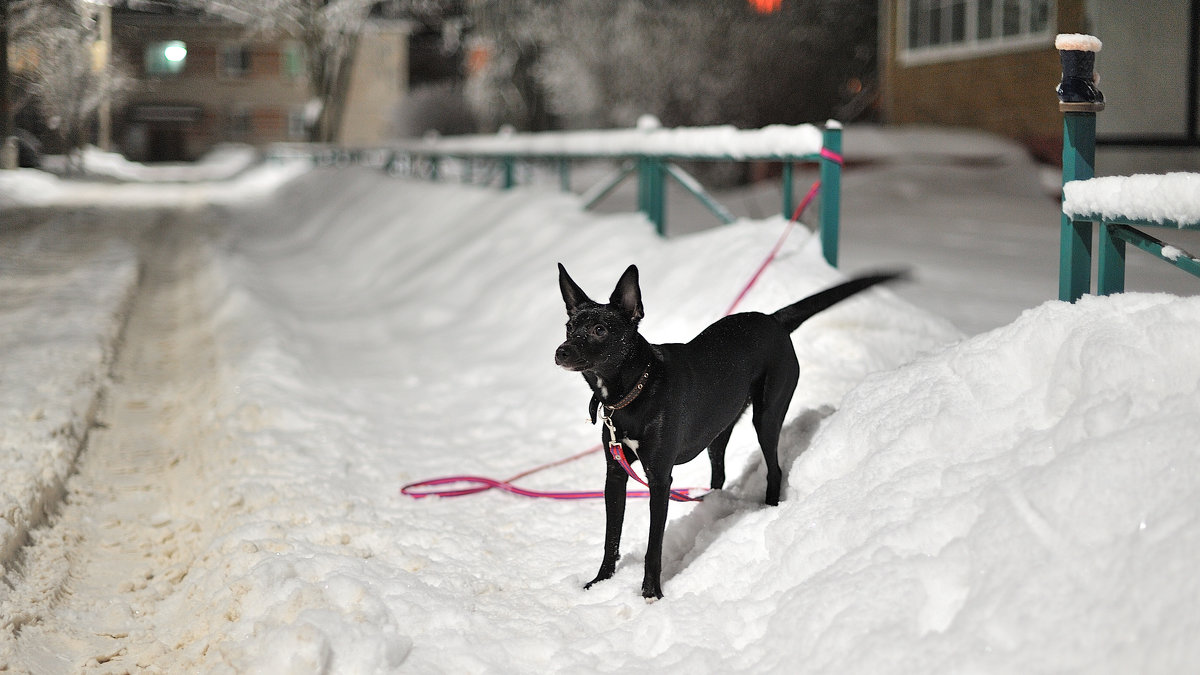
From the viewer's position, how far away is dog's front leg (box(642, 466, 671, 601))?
353 centimetres

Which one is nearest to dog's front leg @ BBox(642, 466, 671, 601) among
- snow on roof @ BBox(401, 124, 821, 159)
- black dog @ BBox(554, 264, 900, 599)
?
black dog @ BBox(554, 264, 900, 599)

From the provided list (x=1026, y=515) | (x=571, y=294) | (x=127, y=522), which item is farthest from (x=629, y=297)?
(x=127, y=522)

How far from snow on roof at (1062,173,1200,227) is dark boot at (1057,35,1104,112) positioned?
0.29 meters

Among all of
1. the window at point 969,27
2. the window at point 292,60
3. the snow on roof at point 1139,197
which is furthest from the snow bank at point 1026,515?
the window at point 292,60

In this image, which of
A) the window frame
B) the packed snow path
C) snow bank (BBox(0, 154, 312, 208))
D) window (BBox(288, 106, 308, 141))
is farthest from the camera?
window (BBox(288, 106, 308, 141))

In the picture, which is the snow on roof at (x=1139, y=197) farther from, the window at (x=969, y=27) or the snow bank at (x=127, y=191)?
the window at (x=969, y=27)

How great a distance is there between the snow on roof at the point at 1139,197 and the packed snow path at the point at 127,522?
3479 mm

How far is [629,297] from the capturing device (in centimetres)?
360

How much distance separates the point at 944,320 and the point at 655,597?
290 centimetres

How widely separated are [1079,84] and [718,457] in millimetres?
1976

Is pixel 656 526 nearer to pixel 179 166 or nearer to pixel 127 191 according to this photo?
pixel 127 191

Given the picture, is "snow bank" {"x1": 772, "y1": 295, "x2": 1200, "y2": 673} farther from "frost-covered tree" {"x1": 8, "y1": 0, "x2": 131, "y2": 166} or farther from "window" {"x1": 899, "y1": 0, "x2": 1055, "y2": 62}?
"window" {"x1": 899, "y1": 0, "x2": 1055, "y2": 62}

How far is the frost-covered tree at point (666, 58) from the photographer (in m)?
19.7

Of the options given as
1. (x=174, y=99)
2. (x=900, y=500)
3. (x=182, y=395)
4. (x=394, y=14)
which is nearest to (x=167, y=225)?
(x=174, y=99)
